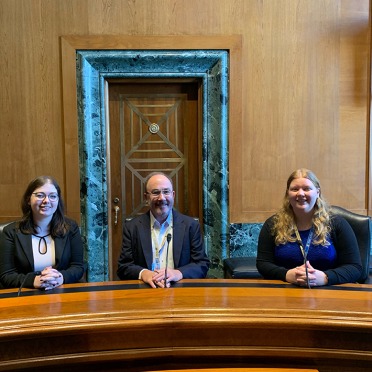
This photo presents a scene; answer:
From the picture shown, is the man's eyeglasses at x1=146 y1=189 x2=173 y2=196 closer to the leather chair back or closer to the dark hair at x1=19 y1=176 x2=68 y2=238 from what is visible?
the dark hair at x1=19 y1=176 x2=68 y2=238

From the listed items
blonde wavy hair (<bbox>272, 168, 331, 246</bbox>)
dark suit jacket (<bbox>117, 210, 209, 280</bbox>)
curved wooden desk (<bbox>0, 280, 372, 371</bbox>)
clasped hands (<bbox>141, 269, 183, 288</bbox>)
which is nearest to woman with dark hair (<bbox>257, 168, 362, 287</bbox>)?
blonde wavy hair (<bbox>272, 168, 331, 246</bbox>)

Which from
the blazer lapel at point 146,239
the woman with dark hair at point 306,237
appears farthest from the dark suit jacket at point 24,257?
the woman with dark hair at point 306,237

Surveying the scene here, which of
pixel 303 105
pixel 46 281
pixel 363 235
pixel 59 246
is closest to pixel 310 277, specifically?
pixel 363 235

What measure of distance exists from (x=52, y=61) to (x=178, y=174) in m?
1.49

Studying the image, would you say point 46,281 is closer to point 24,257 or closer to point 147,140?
point 24,257

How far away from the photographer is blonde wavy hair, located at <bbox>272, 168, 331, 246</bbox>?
2.01 metres

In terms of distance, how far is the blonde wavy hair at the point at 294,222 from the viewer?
2.01m

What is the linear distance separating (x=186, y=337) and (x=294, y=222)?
1033 millimetres

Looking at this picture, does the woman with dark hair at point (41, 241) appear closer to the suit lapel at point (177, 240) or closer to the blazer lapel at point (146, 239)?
the blazer lapel at point (146, 239)

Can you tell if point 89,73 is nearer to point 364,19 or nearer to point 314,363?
point 364,19

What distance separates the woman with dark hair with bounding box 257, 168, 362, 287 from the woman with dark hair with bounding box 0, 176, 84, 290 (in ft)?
3.33

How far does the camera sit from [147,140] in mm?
3861

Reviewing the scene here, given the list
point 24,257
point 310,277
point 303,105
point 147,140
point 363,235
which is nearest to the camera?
point 310,277

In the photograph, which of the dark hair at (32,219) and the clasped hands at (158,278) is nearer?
the clasped hands at (158,278)
